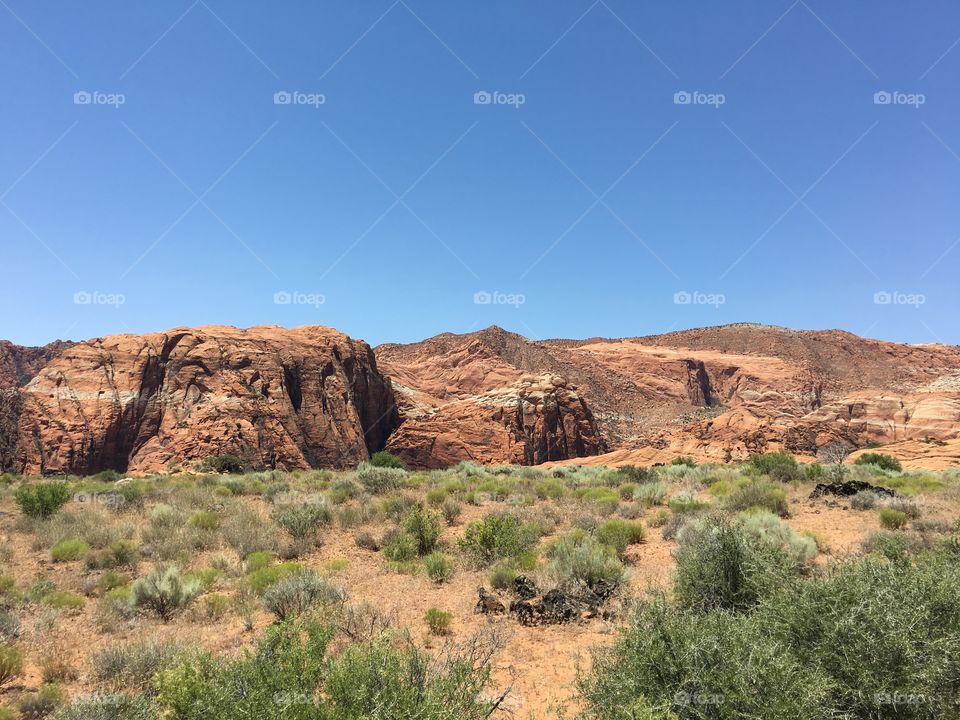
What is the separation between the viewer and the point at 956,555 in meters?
5.66

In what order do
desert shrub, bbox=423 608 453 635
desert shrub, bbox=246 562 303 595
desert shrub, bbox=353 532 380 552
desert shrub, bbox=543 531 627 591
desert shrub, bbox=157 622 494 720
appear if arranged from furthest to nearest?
desert shrub, bbox=353 532 380 552, desert shrub, bbox=246 562 303 595, desert shrub, bbox=543 531 627 591, desert shrub, bbox=423 608 453 635, desert shrub, bbox=157 622 494 720

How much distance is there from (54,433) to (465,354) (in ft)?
120

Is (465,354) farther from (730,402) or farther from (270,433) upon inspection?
(730,402)

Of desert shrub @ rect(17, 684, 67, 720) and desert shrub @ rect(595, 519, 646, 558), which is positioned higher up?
desert shrub @ rect(595, 519, 646, 558)

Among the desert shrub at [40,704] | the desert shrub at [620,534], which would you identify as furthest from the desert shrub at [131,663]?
the desert shrub at [620,534]

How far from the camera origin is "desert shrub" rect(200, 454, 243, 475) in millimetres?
26562

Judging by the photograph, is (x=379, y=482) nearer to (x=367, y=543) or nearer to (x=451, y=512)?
(x=451, y=512)

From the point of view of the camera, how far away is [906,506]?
10.5m

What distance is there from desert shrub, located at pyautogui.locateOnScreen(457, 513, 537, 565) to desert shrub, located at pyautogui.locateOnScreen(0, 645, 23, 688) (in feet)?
18.8

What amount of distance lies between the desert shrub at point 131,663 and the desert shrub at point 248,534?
4.20m

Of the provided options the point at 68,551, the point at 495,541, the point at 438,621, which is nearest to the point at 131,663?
the point at 438,621

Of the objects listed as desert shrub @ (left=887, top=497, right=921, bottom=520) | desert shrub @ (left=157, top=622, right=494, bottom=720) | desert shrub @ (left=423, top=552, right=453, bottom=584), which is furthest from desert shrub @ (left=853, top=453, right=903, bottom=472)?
desert shrub @ (left=157, top=622, right=494, bottom=720)

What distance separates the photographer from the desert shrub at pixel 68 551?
9133mm

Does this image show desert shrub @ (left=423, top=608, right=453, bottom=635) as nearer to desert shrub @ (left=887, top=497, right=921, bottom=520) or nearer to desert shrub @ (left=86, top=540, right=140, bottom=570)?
desert shrub @ (left=86, top=540, right=140, bottom=570)
